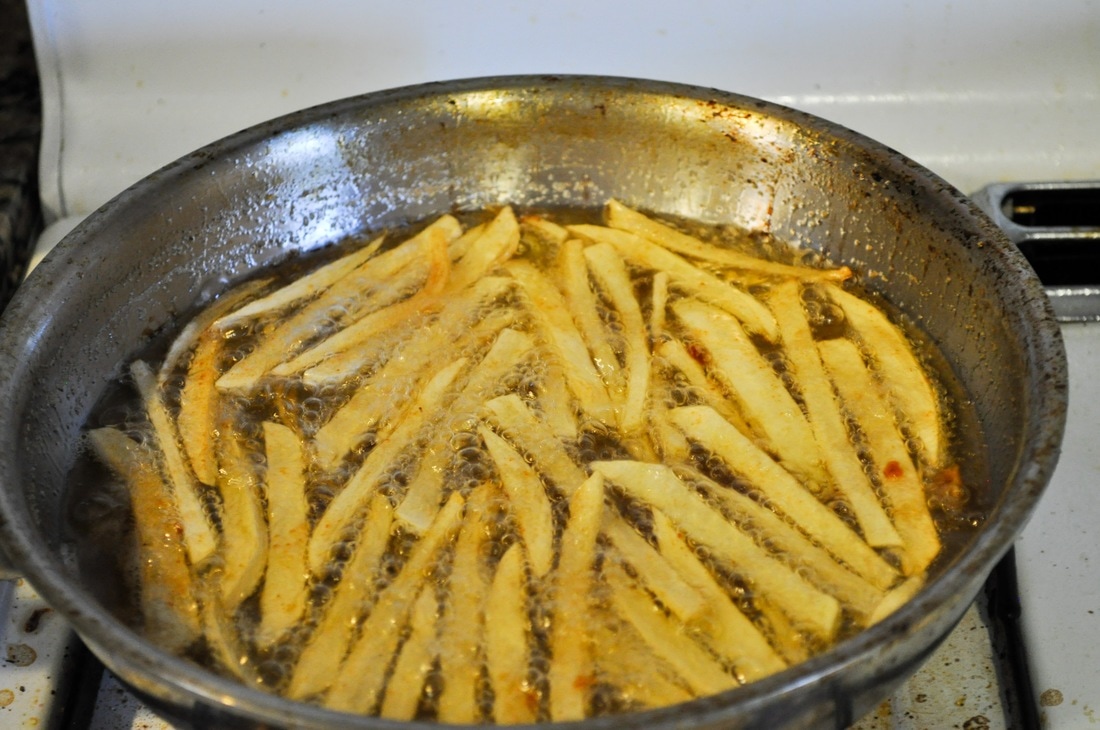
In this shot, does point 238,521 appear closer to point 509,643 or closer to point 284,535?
point 284,535

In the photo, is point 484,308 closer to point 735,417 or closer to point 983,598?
point 735,417

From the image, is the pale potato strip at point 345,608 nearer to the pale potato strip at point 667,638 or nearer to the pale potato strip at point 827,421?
the pale potato strip at point 667,638

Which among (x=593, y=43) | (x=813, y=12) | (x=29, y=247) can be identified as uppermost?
(x=813, y=12)

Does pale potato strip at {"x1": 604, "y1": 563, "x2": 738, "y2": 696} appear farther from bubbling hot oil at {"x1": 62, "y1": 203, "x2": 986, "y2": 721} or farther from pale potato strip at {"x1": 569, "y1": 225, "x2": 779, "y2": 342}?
pale potato strip at {"x1": 569, "y1": 225, "x2": 779, "y2": 342}

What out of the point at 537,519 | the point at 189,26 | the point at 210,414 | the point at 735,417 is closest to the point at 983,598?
the point at 735,417

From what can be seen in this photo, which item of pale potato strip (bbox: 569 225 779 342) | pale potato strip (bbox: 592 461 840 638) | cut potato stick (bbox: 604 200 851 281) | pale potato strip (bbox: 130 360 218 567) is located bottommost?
pale potato strip (bbox: 130 360 218 567)

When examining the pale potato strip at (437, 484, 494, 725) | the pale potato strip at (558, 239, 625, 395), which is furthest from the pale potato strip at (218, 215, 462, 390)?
the pale potato strip at (437, 484, 494, 725)
